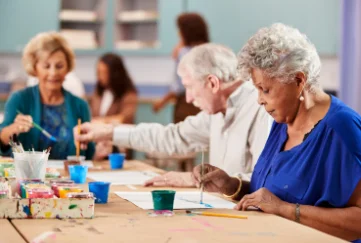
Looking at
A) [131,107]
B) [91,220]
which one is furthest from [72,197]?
[131,107]

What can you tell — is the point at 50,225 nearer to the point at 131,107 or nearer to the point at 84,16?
the point at 131,107

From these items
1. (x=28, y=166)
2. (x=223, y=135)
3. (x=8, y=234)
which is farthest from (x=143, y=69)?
(x=8, y=234)

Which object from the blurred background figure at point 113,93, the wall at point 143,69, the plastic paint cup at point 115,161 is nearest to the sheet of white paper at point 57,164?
the plastic paint cup at point 115,161

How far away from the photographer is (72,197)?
2.05 metres

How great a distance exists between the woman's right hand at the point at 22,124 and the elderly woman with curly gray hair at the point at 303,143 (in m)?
1.51

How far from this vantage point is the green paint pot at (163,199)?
218cm

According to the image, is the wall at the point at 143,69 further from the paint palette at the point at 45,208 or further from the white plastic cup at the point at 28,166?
the paint palette at the point at 45,208

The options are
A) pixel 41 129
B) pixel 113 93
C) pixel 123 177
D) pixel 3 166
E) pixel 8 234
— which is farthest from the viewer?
pixel 113 93

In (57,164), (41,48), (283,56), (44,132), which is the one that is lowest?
(57,164)

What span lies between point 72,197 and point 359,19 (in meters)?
3.91

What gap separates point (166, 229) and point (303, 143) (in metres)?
0.74

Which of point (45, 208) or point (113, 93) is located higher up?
point (45, 208)

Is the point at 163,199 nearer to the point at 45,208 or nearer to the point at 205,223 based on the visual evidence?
the point at 205,223

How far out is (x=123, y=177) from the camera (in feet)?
10.4
